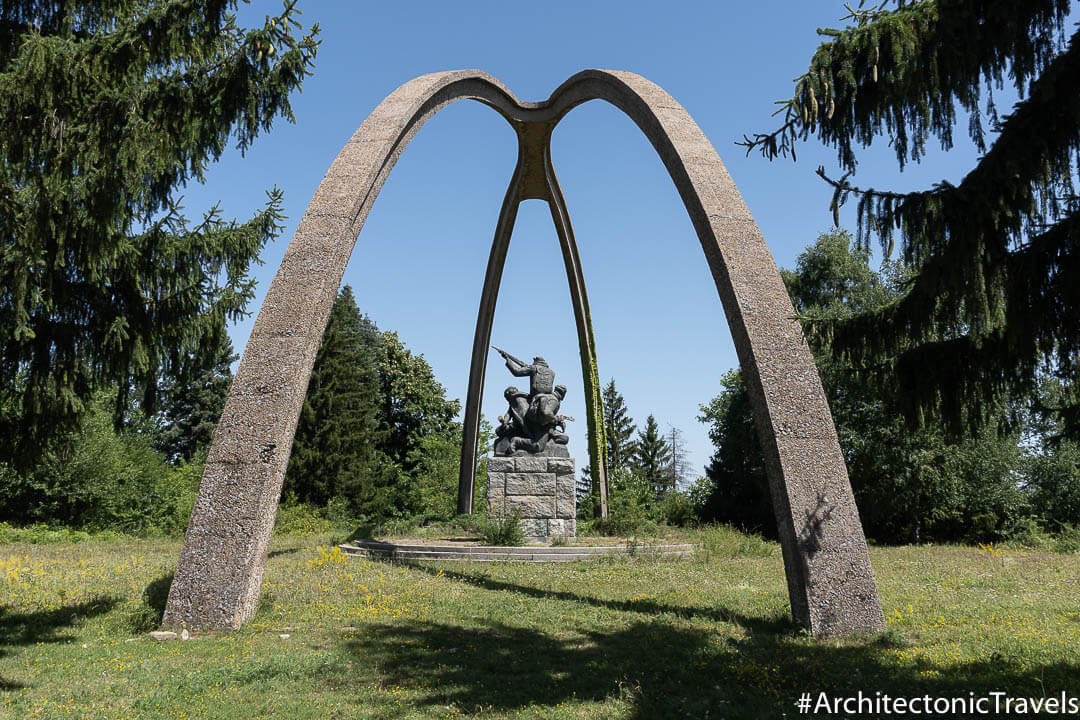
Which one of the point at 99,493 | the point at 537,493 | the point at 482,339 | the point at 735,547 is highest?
the point at 482,339

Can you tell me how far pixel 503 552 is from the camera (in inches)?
469

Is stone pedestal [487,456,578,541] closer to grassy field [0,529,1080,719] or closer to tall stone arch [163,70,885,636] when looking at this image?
grassy field [0,529,1080,719]

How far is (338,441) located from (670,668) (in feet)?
83.4

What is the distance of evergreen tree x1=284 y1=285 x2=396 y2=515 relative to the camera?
28.3m

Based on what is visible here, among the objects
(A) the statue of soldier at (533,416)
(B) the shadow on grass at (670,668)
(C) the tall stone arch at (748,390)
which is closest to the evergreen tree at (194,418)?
(A) the statue of soldier at (533,416)

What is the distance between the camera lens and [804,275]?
28953 mm

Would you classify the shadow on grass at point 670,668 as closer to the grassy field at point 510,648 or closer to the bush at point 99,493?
the grassy field at point 510,648

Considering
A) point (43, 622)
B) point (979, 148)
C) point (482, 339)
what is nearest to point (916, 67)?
point (979, 148)

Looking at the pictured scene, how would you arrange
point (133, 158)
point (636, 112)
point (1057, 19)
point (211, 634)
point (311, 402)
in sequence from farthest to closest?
point (311, 402) → point (636, 112) → point (211, 634) → point (133, 158) → point (1057, 19)

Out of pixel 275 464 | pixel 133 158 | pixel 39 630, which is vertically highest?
pixel 133 158

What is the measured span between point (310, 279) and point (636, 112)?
5.30 metres

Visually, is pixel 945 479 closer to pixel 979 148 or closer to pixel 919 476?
pixel 919 476

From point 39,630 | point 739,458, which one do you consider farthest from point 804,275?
point 39,630

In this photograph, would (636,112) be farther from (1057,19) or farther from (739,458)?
(739,458)
